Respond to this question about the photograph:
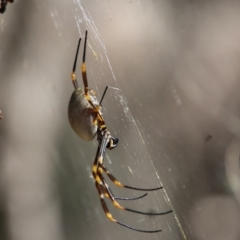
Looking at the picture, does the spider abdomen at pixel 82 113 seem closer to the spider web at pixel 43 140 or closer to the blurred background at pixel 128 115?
the blurred background at pixel 128 115

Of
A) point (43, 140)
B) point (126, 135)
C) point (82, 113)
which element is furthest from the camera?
point (43, 140)

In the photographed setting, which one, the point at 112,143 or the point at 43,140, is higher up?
the point at 112,143

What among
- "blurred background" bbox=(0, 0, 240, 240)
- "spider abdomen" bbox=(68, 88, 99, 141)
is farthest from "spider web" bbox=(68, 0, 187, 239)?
"spider abdomen" bbox=(68, 88, 99, 141)

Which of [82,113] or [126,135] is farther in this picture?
[126,135]

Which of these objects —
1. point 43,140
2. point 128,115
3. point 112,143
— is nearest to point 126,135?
point 128,115

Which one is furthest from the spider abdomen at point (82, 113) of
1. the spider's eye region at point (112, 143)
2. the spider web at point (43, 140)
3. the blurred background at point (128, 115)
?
the spider web at point (43, 140)

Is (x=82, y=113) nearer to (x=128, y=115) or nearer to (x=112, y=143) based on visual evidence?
(x=112, y=143)

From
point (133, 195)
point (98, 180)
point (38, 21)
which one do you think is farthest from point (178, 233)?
point (38, 21)

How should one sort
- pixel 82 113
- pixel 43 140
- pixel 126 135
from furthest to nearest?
pixel 43 140, pixel 126 135, pixel 82 113
